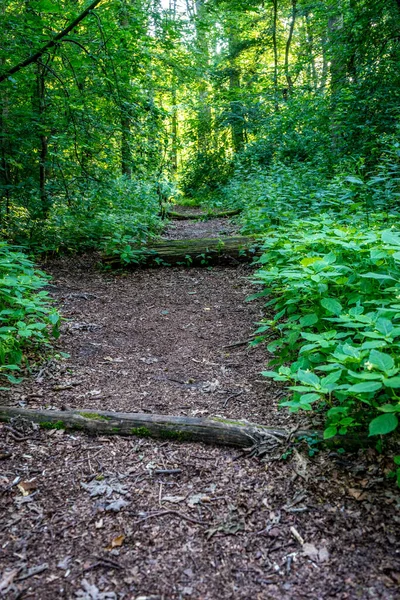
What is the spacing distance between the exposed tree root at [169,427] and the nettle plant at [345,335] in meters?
0.27

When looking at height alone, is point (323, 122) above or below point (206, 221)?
above

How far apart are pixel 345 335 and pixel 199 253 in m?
4.54

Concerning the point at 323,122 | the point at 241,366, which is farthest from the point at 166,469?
the point at 323,122

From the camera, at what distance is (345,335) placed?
2174 millimetres

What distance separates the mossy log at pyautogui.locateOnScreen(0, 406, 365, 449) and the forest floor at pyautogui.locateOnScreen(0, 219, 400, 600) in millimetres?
60

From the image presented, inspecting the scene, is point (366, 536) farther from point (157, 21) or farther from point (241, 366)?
point (157, 21)

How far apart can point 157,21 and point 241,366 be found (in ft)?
20.1

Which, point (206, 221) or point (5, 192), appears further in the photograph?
point (206, 221)

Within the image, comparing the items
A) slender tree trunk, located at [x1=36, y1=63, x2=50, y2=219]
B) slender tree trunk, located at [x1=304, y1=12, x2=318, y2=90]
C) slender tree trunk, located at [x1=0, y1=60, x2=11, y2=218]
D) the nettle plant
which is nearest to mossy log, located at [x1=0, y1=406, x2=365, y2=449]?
the nettle plant

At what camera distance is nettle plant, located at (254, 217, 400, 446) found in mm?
1730

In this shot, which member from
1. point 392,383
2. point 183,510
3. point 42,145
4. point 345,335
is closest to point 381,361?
point 392,383

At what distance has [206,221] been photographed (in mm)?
11773

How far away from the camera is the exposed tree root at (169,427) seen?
Result: 2.07m

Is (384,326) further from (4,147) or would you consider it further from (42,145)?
(42,145)
